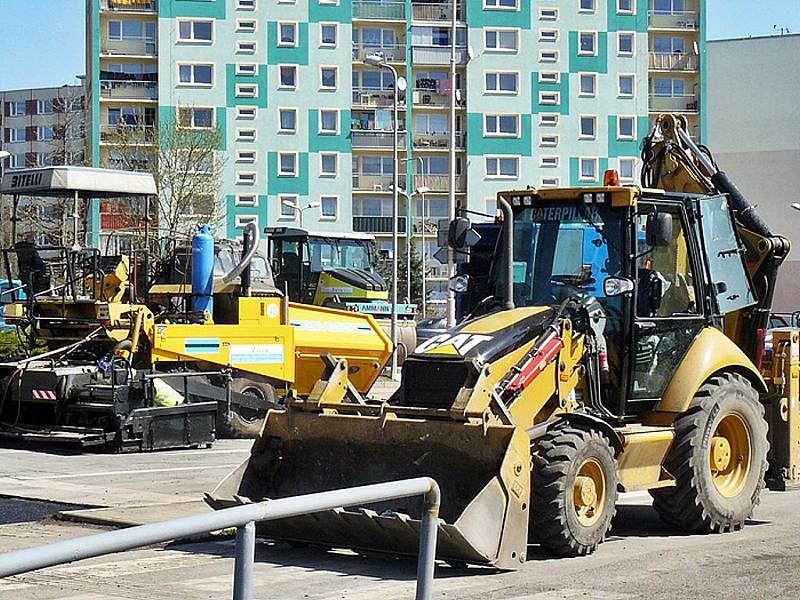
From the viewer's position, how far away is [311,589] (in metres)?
9.02

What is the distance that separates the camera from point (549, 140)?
7631 cm

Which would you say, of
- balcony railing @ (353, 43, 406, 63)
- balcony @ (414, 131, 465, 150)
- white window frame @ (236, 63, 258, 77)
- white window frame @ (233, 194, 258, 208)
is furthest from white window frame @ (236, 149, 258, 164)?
balcony @ (414, 131, 465, 150)

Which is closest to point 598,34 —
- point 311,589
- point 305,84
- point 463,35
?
point 463,35

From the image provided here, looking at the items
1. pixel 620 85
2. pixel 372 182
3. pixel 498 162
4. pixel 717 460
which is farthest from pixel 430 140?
pixel 717 460

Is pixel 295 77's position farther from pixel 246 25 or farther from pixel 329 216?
pixel 329 216

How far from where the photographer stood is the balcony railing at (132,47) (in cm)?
7394

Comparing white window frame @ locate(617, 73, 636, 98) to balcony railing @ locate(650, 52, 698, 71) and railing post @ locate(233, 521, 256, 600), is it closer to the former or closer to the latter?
balcony railing @ locate(650, 52, 698, 71)

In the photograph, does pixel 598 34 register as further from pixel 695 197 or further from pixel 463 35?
pixel 695 197

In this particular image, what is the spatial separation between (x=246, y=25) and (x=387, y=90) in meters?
8.32

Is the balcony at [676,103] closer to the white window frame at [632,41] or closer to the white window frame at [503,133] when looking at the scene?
the white window frame at [632,41]

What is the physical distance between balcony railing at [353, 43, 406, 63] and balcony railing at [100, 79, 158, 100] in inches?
428

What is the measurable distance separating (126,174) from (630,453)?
10695 millimetres

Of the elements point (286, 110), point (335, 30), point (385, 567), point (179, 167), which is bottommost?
point (385, 567)

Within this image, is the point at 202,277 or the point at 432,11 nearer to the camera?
the point at 202,277
